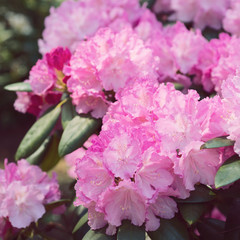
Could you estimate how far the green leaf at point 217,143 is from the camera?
1.00 meters

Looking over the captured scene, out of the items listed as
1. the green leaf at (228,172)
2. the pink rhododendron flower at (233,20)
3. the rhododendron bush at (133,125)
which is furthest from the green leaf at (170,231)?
the pink rhododendron flower at (233,20)

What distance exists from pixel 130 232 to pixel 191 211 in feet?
0.50

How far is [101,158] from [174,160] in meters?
0.16

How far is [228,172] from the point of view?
995mm

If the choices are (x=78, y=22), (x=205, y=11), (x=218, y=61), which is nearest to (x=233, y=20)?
(x=205, y=11)

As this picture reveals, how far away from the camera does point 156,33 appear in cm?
166

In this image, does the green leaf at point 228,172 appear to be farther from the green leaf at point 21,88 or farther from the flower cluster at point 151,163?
the green leaf at point 21,88

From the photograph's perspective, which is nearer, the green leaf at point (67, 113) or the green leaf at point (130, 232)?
the green leaf at point (130, 232)

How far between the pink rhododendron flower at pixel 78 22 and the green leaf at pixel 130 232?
797 mm

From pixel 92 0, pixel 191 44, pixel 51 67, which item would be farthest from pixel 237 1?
pixel 51 67

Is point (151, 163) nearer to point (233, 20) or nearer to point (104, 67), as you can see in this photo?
point (104, 67)

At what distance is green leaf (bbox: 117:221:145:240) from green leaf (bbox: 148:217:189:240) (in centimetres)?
3

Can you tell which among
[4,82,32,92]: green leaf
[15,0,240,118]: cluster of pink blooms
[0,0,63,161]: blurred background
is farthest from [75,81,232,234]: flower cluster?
[0,0,63,161]: blurred background

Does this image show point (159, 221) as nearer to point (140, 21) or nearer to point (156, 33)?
point (156, 33)
